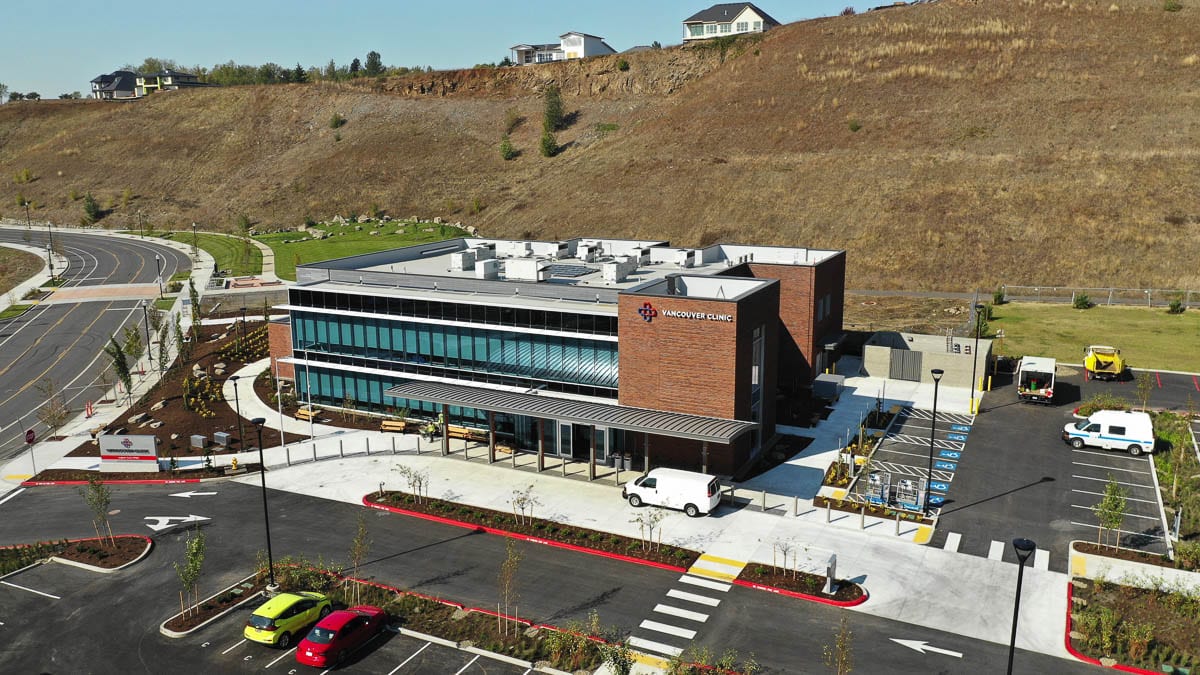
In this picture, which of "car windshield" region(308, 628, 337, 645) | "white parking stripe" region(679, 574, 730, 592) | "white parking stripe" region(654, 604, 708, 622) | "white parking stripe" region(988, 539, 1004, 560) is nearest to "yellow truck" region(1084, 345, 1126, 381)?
"white parking stripe" region(988, 539, 1004, 560)

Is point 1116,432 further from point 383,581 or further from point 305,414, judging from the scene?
point 305,414

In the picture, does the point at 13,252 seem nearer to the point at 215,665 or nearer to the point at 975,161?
the point at 215,665

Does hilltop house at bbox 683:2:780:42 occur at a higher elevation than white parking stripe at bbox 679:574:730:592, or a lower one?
higher

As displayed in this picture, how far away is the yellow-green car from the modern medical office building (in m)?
14.8

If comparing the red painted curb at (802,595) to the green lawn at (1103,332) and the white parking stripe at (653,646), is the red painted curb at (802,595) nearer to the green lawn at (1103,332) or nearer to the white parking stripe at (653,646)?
the white parking stripe at (653,646)

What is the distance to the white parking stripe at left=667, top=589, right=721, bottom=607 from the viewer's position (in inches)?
1209

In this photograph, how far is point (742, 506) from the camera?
3912cm

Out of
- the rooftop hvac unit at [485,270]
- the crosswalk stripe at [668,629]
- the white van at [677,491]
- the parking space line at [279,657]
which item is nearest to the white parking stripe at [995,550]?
the white van at [677,491]

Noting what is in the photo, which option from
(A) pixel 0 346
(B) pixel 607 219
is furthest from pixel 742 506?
(B) pixel 607 219

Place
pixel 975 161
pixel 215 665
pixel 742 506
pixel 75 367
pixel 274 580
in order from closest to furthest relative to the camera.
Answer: pixel 215 665 → pixel 274 580 → pixel 742 506 → pixel 75 367 → pixel 975 161

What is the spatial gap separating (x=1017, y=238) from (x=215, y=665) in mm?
93125

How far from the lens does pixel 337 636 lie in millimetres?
26969

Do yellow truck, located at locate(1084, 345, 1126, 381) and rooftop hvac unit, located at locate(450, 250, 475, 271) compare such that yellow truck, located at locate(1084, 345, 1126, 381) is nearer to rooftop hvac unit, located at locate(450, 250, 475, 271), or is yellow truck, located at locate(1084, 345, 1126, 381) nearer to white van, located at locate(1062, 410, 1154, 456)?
white van, located at locate(1062, 410, 1154, 456)

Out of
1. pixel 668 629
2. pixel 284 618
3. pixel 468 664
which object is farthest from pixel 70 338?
pixel 668 629
